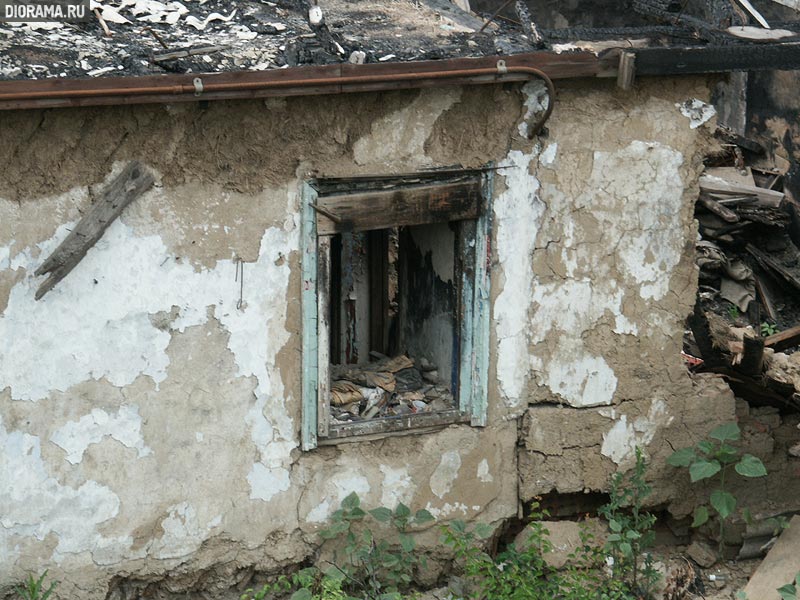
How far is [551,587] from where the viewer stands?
615 cm

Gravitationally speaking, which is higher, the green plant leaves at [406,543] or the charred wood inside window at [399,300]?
the charred wood inside window at [399,300]

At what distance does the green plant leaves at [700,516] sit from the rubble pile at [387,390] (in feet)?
5.25

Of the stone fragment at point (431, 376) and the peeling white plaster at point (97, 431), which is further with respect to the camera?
the stone fragment at point (431, 376)

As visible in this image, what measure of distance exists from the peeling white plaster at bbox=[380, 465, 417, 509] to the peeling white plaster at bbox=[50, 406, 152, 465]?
1.34m

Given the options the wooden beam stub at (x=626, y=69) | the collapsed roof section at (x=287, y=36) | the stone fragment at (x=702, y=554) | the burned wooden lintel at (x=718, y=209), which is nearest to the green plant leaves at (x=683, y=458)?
the stone fragment at (x=702, y=554)

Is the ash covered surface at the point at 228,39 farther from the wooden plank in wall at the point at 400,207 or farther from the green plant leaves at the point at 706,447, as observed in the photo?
the green plant leaves at the point at 706,447

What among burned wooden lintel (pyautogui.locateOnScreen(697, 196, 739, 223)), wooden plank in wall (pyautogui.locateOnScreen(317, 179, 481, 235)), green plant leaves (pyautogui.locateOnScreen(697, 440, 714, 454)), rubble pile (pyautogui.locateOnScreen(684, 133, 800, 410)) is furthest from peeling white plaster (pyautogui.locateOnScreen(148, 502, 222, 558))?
burned wooden lintel (pyautogui.locateOnScreen(697, 196, 739, 223))

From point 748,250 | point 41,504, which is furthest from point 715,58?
point 748,250

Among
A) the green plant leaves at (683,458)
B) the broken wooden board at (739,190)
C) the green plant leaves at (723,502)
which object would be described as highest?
the broken wooden board at (739,190)

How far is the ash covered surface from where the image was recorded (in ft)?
17.4

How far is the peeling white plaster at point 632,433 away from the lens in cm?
641

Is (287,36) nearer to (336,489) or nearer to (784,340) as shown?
(336,489)

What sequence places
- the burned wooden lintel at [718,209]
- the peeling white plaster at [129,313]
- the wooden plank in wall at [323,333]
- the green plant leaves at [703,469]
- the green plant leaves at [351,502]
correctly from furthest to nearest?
the burned wooden lintel at [718,209]
the green plant leaves at [703,469]
the green plant leaves at [351,502]
the wooden plank in wall at [323,333]
the peeling white plaster at [129,313]

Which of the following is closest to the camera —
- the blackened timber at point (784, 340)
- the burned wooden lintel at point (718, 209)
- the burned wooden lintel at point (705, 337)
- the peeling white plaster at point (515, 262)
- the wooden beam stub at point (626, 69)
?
the wooden beam stub at point (626, 69)
